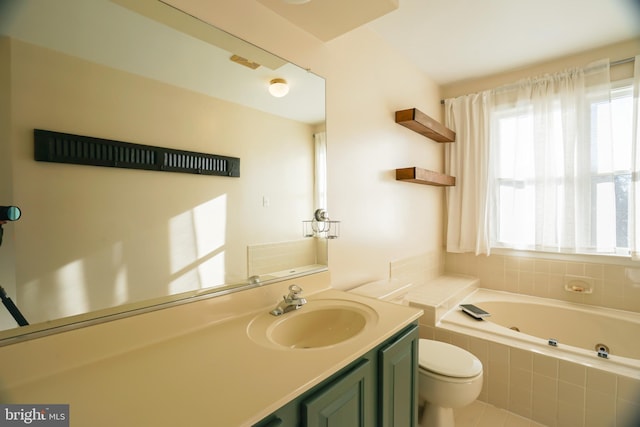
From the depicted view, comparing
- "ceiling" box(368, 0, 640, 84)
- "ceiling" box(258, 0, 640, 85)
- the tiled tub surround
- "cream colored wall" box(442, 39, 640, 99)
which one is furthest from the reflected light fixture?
"cream colored wall" box(442, 39, 640, 99)

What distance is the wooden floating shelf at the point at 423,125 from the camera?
219 cm

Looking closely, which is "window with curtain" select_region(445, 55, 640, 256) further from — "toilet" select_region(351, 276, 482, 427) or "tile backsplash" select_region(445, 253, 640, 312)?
"toilet" select_region(351, 276, 482, 427)

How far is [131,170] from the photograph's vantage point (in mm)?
946

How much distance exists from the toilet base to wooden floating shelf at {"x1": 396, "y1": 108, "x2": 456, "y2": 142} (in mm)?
1960

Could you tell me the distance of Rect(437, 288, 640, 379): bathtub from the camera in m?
1.65

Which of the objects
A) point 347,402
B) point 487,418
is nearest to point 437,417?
point 487,418

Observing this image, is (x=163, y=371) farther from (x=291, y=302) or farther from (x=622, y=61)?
(x=622, y=61)

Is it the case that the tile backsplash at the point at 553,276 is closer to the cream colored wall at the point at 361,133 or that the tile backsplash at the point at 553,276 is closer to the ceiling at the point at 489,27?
the cream colored wall at the point at 361,133

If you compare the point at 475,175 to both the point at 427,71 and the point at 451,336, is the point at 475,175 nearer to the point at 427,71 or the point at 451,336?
the point at 427,71

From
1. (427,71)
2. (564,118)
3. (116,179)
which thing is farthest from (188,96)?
(564,118)

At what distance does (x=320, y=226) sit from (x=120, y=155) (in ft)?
3.30

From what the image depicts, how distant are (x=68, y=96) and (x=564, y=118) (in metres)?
3.26

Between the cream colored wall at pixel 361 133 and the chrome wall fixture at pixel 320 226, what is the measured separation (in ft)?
Answer: 0.18

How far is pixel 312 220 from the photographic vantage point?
1594 millimetres
